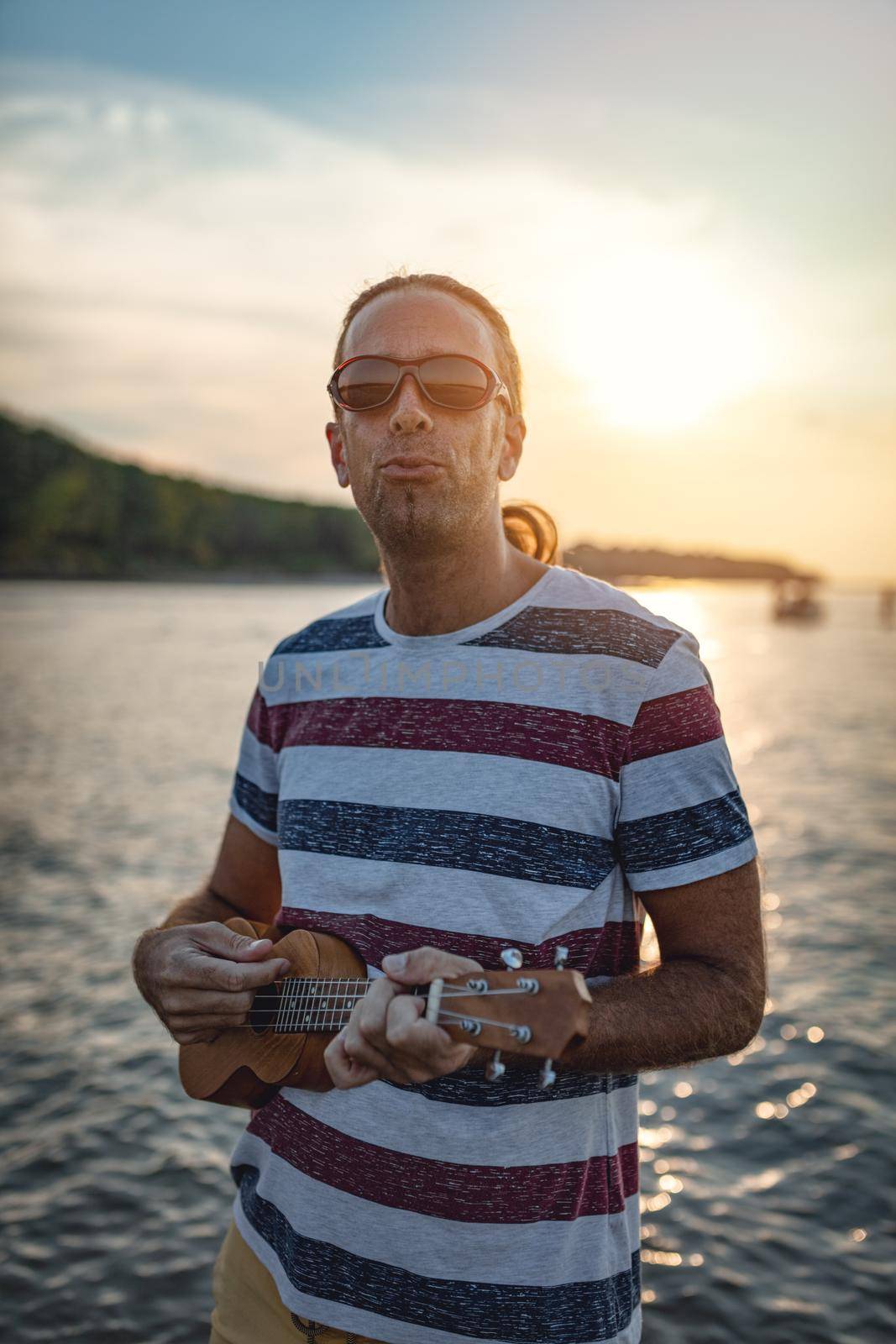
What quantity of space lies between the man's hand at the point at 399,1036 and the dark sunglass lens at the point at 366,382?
Result: 1.52m

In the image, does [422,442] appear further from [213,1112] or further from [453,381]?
[213,1112]

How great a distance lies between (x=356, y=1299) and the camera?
210 centimetres

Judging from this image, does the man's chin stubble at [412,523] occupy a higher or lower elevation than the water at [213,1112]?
higher

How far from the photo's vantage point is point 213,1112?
724cm

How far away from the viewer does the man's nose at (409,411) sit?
2.40m

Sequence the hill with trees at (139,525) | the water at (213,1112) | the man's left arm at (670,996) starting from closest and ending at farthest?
1. the man's left arm at (670,996)
2. the water at (213,1112)
3. the hill with trees at (139,525)

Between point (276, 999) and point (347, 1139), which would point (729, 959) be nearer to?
point (347, 1139)

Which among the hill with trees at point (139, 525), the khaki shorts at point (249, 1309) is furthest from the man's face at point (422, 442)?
the hill with trees at point (139, 525)

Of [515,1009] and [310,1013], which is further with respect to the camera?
[310,1013]

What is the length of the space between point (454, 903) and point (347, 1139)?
0.64 m

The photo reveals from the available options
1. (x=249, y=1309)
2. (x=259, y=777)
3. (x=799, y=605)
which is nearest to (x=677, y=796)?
(x=259, y=777)

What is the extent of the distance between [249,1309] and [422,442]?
236cm

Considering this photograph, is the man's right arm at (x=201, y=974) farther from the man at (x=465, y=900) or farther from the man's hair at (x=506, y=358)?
the man's hair at (x=506, y=358)

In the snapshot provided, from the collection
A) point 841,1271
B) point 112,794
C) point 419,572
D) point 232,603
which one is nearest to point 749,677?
point 112,794
